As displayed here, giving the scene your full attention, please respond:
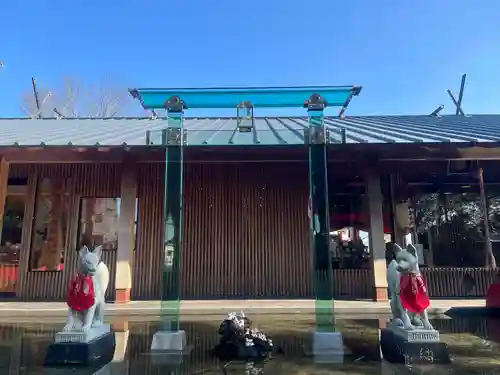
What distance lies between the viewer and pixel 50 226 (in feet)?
32.2

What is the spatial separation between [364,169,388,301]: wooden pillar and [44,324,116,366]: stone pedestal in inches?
233

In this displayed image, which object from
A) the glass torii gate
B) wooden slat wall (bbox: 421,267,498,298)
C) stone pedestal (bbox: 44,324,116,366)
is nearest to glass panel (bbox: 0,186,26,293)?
the glass torii gate

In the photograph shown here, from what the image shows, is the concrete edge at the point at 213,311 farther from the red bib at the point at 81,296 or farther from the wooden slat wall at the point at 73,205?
the red bib at the point at 81,296

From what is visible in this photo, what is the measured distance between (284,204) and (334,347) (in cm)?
524

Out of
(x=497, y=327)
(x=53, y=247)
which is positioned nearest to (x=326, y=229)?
(x=497, y=327)

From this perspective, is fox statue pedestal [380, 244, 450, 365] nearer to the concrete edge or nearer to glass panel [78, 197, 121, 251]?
the concrete edge

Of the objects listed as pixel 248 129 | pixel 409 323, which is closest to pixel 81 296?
pixel 248 129

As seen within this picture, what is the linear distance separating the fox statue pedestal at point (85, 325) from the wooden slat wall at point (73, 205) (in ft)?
15.4

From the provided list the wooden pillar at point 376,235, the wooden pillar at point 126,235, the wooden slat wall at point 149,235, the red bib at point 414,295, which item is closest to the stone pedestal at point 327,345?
the red bib at point 414,295

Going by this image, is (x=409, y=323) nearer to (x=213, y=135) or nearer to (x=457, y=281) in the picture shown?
(x=213, y=135)

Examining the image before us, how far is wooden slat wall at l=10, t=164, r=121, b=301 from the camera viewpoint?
9383 mm

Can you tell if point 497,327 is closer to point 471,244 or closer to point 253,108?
point 471,244

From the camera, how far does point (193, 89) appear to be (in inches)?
232

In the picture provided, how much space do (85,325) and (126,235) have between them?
424cm
